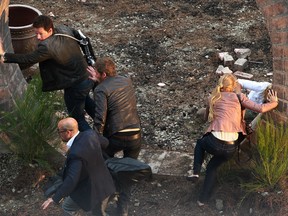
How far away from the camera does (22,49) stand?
28.0 feet

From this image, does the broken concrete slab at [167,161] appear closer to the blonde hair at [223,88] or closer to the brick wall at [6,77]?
the blonde hair at [223,88]

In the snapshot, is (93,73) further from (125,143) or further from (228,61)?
(228,61)

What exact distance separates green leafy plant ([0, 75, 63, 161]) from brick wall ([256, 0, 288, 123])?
251 cm

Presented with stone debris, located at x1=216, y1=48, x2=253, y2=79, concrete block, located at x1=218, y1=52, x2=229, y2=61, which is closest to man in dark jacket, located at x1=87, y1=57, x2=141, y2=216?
stone debris, located at x1=216, y1=48, x2=253, y2=79

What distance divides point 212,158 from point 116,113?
1.09 meters

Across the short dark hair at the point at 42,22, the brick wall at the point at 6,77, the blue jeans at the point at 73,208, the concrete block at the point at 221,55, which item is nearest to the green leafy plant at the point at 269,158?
the blue jeans at the point at 73,208

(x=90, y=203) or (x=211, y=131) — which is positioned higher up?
(x=211, y=131)

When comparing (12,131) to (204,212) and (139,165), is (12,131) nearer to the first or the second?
(139,165)

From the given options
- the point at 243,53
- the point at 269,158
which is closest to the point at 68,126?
the point at 269,158

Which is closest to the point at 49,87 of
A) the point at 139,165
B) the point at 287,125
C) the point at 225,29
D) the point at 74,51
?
the point at 74,51

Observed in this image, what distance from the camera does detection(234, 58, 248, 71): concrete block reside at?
8.63 meters

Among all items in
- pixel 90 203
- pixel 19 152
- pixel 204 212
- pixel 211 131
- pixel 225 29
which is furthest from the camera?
pixel 225 29

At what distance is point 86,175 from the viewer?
16.3 feet

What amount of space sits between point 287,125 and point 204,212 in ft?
4.19
